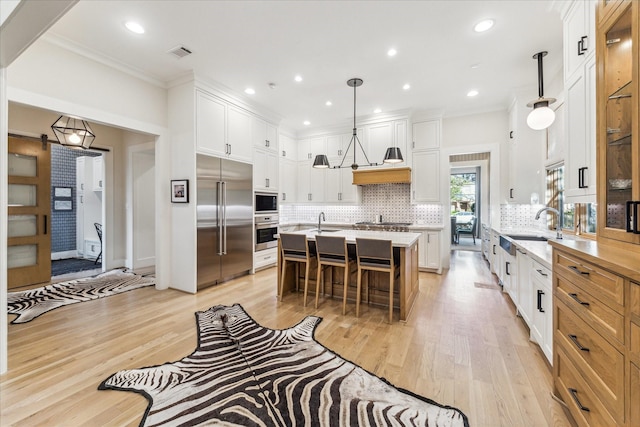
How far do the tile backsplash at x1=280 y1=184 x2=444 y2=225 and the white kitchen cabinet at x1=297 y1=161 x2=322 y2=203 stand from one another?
28 centimetres

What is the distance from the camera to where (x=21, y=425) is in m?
1.58

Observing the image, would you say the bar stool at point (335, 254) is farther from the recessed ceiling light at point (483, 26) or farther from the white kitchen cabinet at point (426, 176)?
the white kitchen cabinet at point (426, 176)

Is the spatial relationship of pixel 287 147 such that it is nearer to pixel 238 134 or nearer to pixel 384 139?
pixel 238 134

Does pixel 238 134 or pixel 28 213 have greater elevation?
pixel 238 134

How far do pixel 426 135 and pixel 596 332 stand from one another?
15.5 ft

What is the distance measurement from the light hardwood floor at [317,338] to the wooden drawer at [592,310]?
0.76m

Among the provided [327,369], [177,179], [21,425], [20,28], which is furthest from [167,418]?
[177,179]

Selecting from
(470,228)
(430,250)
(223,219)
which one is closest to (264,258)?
(223,219)

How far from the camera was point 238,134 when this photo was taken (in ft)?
15.4


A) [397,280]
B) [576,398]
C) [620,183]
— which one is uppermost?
[620,183]

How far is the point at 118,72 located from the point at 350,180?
4.34 meters

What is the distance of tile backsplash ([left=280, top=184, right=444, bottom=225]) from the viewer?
561 cm

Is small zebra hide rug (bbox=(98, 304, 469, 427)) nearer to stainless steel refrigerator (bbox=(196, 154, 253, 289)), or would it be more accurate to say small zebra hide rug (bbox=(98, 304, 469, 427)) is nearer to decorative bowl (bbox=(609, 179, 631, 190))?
decorative bowl (bbox=(609, 179, 631, 190))

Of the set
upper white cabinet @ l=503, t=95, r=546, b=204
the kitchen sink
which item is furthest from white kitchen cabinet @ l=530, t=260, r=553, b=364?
upper white cabinet @ l=503, t=95, r=546, b=204
